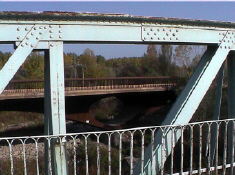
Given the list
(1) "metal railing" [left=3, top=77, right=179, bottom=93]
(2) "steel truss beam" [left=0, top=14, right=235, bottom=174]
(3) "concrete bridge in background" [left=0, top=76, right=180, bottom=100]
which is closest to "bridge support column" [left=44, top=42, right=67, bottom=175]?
(2) "steel truss beam" [left=0, top=14, right=235, bottom=174]

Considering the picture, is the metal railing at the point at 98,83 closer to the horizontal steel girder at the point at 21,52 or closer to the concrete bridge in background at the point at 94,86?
the concrete bridge in background at the point at 94,86

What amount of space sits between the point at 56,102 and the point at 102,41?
3.00ft

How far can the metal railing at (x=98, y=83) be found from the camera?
16.6 meters

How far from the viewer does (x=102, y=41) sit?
11.5 ft

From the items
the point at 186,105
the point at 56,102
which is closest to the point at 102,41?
the point at 56,102

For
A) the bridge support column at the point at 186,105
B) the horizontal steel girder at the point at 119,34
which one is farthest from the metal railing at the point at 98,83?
the horizontal steel girder at the point at 119,34

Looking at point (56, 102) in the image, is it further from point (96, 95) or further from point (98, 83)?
point (98, 83)

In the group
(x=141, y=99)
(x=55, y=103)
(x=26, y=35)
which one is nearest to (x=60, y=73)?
(x=55, y=103)

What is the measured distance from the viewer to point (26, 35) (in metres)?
3.18

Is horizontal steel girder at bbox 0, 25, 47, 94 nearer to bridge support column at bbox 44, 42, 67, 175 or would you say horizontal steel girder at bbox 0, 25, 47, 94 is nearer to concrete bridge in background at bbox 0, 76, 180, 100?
bridge support column at bbox 44, 42, 67, 175

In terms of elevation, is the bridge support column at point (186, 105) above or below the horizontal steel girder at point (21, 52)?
below

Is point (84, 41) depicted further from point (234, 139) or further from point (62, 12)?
point (234, 139)

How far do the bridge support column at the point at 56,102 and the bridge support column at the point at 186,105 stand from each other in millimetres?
1072

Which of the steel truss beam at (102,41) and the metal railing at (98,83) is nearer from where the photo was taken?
the steel truss beam at (102,41)
